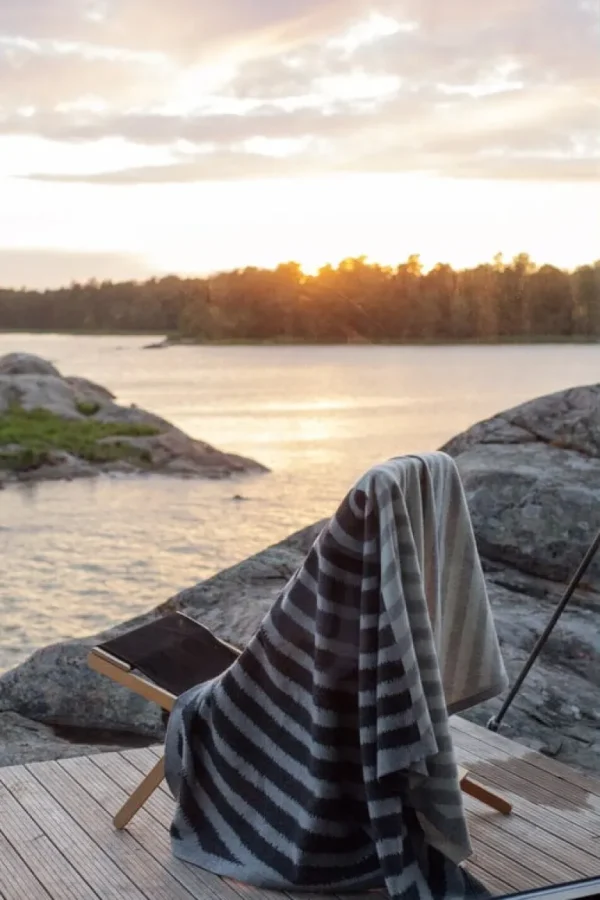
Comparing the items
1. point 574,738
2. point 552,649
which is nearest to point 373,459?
point 552,649

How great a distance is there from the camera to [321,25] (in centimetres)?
326

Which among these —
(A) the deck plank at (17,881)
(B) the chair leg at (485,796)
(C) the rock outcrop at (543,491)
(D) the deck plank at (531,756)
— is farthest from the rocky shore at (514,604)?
(A) the deck plank at (17,881)

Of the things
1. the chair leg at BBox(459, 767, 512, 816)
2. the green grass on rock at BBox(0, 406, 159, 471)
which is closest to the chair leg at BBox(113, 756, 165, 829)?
the chair leg at BBox(459, 767, 512, 816)

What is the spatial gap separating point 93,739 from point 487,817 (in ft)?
5.39

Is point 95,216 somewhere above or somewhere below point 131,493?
above

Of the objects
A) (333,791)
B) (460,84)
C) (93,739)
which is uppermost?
(460,84)

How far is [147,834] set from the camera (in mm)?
2400

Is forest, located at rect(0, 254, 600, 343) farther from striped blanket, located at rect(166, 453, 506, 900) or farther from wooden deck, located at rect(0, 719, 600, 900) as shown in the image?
striped blanket, located at rect(166, 453, 506, 900)

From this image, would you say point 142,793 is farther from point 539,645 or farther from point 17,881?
point 539,645

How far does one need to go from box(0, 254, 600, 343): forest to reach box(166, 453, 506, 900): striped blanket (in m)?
1.43

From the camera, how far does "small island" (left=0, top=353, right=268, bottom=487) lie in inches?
195

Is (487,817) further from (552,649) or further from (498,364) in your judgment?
(498,364)

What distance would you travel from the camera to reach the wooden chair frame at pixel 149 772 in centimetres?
237

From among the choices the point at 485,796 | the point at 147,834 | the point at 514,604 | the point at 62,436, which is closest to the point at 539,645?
the point at 485,796
